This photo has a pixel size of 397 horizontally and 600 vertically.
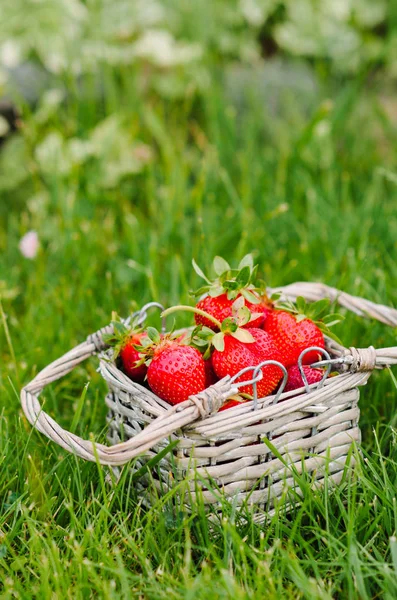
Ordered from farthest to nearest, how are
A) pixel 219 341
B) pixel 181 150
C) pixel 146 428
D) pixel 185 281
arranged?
1. pixel 181 150
2. pixel 185 281
3. pixel 219 341
4. pixel 146 428

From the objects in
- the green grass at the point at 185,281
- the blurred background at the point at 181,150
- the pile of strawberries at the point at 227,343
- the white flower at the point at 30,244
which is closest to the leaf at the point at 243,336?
the pile of strawberries at the point at 227,343

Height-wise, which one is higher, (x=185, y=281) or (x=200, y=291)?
(x=200, y=291)

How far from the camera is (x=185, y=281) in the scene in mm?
1685

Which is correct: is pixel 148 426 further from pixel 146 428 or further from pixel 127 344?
pixel 127 344

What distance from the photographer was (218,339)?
1.16 meters

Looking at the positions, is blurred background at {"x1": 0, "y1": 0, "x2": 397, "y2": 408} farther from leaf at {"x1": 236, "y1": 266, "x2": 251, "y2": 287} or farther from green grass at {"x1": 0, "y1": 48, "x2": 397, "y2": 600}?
leaf at {"x1": 236, "y1": 266, "x2": 251, "y2": 287}

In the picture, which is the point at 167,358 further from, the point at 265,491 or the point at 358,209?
the point at 358,209

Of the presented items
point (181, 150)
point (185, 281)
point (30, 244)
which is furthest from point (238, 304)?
point (181, 150)

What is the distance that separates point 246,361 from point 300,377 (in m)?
0.11

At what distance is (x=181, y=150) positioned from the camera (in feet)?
8.27

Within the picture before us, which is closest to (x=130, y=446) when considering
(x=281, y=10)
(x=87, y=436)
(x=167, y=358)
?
(x=167, y=358)

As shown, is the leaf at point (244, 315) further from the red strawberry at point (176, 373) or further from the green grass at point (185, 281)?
the green grass at point (185, 281)

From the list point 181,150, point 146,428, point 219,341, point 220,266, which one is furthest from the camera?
point 181,150

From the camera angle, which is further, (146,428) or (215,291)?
(215,291)
